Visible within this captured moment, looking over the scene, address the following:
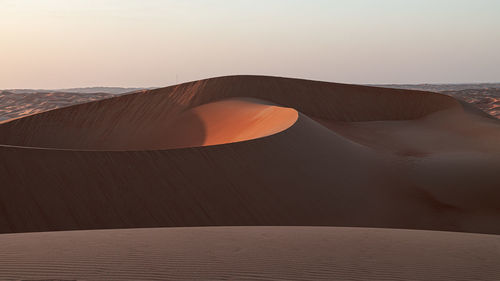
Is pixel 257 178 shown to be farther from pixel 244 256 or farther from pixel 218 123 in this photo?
pixel 218 123

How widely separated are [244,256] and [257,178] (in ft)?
21.9

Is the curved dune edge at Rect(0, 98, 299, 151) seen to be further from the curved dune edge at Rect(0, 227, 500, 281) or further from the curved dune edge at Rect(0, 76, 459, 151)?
the curved dune edge at Rect(0, 227, 500, 281)

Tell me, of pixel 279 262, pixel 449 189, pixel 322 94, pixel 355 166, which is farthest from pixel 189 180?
pixel 322 94

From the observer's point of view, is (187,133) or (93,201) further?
(187,133)

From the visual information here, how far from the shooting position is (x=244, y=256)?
514cm

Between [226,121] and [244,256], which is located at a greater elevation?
[244,256]

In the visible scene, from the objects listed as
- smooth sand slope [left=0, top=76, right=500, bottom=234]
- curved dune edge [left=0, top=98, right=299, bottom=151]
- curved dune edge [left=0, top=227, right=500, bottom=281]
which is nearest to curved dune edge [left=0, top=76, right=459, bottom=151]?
curved dune edge [left=0, top=98, right=299, bottom=151]

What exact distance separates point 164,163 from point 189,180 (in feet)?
2.47

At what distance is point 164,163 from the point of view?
36.7ft

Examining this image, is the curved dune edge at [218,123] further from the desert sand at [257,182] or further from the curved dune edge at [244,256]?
the curved dune edge at [244,256]

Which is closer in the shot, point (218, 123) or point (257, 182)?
point (257, 182)

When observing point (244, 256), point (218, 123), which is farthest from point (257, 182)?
point (218, 123)

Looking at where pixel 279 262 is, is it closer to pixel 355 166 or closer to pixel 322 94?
pixel 355 166

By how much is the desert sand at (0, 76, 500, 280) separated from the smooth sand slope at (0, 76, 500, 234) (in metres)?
0.04
